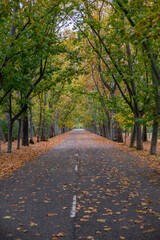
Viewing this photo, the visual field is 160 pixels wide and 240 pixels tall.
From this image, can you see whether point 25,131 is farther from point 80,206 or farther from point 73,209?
point 73,209

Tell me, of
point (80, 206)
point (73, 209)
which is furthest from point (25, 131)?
point (73, 209)

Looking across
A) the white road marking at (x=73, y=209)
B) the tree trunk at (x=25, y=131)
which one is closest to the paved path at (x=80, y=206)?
the white road marking at (x=73, y=209)

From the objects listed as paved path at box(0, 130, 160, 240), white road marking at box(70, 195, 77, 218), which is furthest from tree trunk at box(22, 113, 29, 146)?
white road marking at box(70, 195, 77, 218)

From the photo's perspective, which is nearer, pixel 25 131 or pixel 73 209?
pixel 73 209

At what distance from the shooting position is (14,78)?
13.0 metres

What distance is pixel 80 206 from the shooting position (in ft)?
19.4

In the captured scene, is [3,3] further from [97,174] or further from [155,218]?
[155,218]

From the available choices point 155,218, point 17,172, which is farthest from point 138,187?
point 17,172

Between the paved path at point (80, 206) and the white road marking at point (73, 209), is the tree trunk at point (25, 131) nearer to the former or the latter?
the paved path at point (80, 206)

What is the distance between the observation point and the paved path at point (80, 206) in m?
4.48

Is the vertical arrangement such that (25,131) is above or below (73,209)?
above

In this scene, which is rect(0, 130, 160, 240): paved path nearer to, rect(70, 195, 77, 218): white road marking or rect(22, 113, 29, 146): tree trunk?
rect(70, 195, 77, 218): white road marking

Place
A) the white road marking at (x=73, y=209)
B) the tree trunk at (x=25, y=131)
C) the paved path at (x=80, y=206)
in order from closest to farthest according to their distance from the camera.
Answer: the paved path at (x=80, y=206)
the white road marking at (x=73, y=209)
the tree trunk at (x=25, y=131)

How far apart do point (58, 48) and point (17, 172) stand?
9237mm
